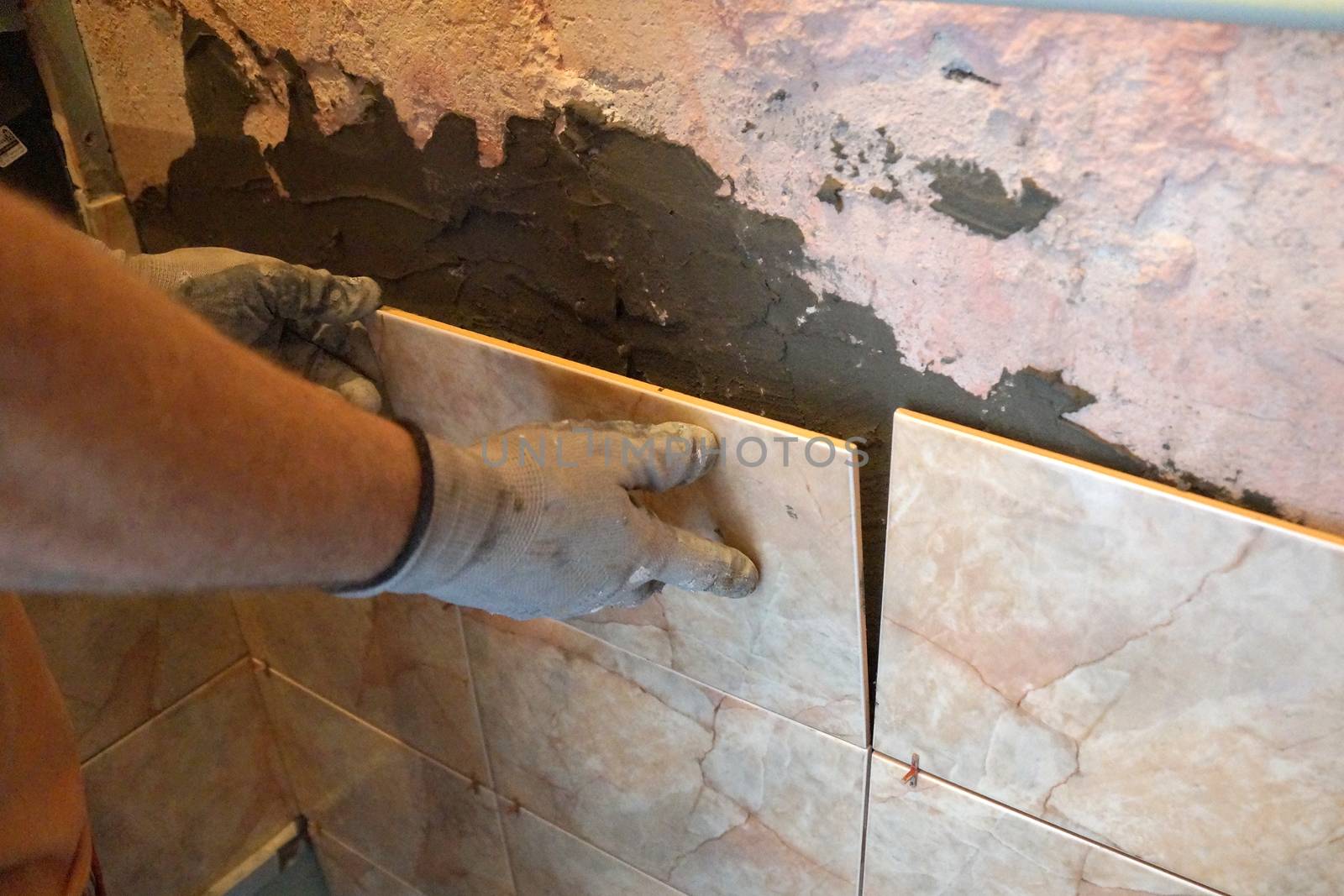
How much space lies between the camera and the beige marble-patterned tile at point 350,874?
1.55m

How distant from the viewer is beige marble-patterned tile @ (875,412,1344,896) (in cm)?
59

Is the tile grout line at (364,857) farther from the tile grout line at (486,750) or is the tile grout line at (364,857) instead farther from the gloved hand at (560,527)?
the gloved hand at (560,527)

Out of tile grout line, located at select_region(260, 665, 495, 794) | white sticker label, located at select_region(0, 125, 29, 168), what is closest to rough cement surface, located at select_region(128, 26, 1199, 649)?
white sticker label, located at select_region(0, 125, 29, 168)

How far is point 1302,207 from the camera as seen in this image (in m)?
0.50

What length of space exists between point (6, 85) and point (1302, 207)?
3.83 feet

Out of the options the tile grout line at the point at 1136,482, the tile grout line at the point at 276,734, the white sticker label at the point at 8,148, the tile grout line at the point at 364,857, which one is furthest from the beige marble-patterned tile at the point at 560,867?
the white sticker label at the point at 8,148

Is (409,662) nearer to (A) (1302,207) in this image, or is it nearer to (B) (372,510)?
(B) (372,510)

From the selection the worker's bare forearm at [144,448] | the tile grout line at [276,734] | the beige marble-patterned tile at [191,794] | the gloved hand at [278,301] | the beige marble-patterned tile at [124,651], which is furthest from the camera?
the tile grout line at [276,734]

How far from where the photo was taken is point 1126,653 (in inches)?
26.1

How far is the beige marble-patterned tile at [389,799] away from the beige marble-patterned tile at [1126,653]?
Result: 0.76 meters

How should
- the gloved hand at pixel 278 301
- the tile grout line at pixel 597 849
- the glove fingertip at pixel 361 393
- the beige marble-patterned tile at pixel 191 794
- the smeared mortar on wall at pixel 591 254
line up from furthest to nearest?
the beige marble-patterned tile at pixel 191 794, the tile grout line at pixel 597 849, the glove fingertip at pixel 361 393, the gloved hand at pixel 278 301, the smeared mortar on wall at pixel 591 254

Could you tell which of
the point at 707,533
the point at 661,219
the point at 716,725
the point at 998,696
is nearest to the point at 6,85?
the point at 661,219

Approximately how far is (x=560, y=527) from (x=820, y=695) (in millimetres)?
329

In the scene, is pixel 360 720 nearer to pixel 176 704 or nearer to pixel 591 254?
pixel 176 704
